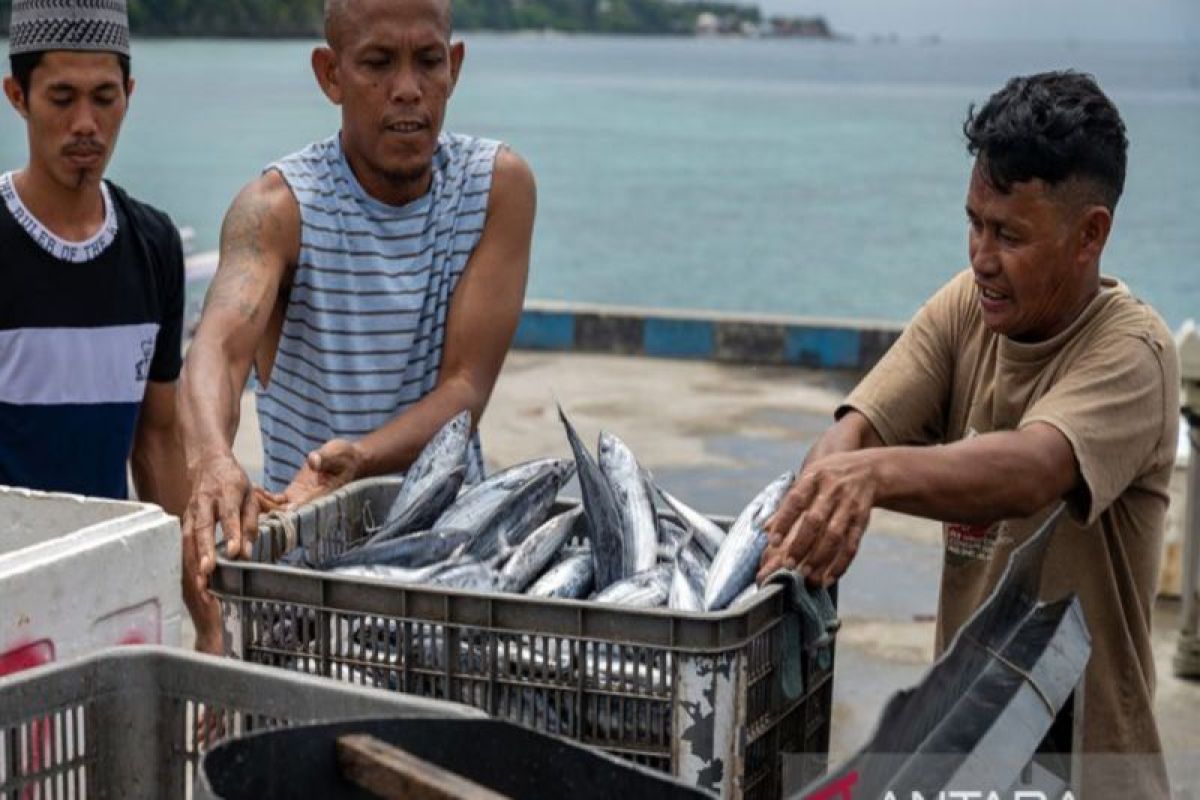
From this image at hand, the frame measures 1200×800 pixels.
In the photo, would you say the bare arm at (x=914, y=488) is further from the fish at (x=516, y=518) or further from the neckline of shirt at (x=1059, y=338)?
the fish at (x=516, y=518)

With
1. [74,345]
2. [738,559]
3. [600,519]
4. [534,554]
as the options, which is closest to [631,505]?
[600,519]

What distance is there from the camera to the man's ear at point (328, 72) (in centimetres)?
390

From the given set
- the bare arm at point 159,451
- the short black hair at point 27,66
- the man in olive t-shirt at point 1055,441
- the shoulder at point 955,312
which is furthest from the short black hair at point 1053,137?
the bare arm at point 159,451

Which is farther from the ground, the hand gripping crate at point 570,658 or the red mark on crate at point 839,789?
the red mark on crate at point 839,789

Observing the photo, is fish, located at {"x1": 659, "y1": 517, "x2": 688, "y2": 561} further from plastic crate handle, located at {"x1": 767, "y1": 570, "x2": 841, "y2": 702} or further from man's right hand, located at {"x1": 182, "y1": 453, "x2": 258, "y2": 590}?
man's right hand, located at {"x1": 182, "y1": 453, "x2": 258, "y2": 590}

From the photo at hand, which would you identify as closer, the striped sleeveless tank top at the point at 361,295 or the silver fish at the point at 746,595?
the silver fish at the point at 746,595

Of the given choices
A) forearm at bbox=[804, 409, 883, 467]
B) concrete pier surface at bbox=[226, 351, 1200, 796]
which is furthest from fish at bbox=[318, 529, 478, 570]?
concrete pier surface at bbox=[226, 351, 1200, 796]

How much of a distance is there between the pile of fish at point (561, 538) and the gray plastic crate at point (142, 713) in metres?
0.47

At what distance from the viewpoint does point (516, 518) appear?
3191mm

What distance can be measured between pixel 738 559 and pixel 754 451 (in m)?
8.53

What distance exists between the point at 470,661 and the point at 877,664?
500 cm

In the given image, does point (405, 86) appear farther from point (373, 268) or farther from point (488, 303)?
point (488, 303)

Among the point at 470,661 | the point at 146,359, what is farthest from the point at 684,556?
the point at 146,359

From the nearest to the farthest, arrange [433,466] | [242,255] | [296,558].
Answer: [296,558]
[433,466]
[242,255]
